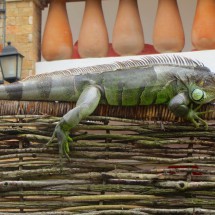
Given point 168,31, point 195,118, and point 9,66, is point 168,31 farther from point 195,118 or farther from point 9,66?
point 9,66

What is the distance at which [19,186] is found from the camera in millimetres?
5031

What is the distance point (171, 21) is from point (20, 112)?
1.56 meters

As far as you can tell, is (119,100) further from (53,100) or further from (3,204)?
(3,204)

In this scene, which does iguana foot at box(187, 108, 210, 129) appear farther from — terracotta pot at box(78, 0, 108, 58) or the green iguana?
terracotta pot at box(78, 0, 108, 58)

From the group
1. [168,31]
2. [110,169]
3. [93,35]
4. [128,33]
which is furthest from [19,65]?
[110,169]

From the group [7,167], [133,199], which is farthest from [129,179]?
[7,167]

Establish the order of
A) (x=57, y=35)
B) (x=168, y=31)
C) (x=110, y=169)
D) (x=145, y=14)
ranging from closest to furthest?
(x=110, y=169), (x=168, y=31), (x=57, y=35), (x=145, y=14)

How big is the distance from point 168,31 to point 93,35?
2.07 ft

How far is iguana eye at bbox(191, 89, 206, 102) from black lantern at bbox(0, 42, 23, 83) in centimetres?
168

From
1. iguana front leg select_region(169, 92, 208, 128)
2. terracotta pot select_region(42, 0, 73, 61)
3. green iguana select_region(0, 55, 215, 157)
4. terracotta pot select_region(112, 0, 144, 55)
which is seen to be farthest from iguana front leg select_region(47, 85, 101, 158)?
terracotta pot select_region(42, 0, 73, 61)

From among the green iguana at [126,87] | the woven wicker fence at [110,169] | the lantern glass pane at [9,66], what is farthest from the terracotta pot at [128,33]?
the woven wicker fence at [110,169]

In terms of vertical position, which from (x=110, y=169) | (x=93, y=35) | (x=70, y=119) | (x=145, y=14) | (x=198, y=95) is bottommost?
(x=110, y=169)

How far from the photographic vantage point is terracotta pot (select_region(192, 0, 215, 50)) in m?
5.79

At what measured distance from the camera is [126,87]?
201 inches
